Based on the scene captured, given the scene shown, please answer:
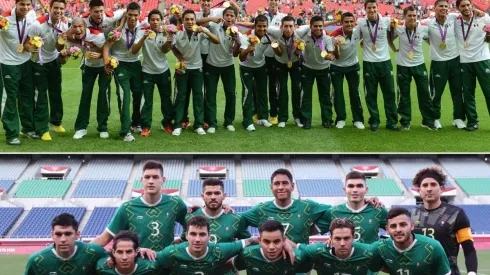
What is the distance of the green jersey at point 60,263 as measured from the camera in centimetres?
551

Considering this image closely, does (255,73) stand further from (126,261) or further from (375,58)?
(126,261)

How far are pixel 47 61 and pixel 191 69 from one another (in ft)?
7.14

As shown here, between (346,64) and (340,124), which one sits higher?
(346,64)

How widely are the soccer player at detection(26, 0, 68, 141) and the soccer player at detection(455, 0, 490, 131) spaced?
6144mm

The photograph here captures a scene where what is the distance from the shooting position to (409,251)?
5.55m

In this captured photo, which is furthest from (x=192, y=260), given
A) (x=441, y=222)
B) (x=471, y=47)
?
(x=471, y=47)

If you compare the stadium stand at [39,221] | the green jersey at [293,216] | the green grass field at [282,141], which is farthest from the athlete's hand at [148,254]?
the green grass field at [282,141]

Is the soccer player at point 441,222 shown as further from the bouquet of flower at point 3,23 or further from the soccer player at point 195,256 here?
the bouquet of flower at point 3,23

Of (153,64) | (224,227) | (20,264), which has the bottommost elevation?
(224,227)

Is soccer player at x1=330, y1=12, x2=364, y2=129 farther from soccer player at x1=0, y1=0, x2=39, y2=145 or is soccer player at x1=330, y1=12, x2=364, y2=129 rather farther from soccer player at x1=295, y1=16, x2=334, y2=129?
soccer player at x1=0, y1=0, x2=39, y2=145

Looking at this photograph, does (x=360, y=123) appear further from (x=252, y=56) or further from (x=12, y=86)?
(x=12, y=86)

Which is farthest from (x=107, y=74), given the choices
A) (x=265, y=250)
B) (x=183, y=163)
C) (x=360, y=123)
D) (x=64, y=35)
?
(x=265, y=250)

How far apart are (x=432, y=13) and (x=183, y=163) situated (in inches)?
187

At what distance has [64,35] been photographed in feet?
35.1
